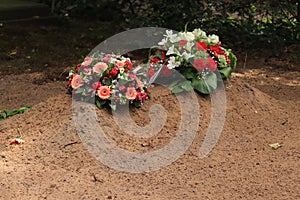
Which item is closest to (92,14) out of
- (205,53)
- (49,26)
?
(49,26)

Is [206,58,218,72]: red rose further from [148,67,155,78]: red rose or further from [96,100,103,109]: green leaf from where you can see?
[96,100,103,109]: green leaf

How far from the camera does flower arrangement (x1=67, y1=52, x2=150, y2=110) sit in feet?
14.1

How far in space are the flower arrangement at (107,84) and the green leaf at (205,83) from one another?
48 cm

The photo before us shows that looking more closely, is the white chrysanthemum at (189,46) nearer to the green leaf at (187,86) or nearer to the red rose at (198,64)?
the red rose at (198,64)

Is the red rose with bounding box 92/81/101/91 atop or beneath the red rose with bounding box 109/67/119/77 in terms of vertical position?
beneath

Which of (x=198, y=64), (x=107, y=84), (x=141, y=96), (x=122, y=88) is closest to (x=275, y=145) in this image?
(x=198, y=64)

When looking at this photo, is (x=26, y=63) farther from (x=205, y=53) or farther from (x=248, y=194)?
(x=248, y=194)

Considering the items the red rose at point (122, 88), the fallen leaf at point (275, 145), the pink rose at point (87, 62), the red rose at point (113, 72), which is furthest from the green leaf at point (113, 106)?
the fallen leaf at point (275, 145)

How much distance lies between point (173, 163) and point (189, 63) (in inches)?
36.3

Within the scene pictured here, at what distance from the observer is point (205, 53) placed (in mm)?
4742

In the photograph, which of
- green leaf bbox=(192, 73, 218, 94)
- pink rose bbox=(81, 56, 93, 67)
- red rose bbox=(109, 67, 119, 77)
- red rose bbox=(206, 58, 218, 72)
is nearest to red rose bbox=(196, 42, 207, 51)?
A: red rose bbox=(206, 58, 218, 72)

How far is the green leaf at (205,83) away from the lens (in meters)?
4.72

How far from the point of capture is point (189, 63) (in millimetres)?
4707

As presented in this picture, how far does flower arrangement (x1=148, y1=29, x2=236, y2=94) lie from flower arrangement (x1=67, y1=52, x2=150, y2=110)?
0.33 meters
